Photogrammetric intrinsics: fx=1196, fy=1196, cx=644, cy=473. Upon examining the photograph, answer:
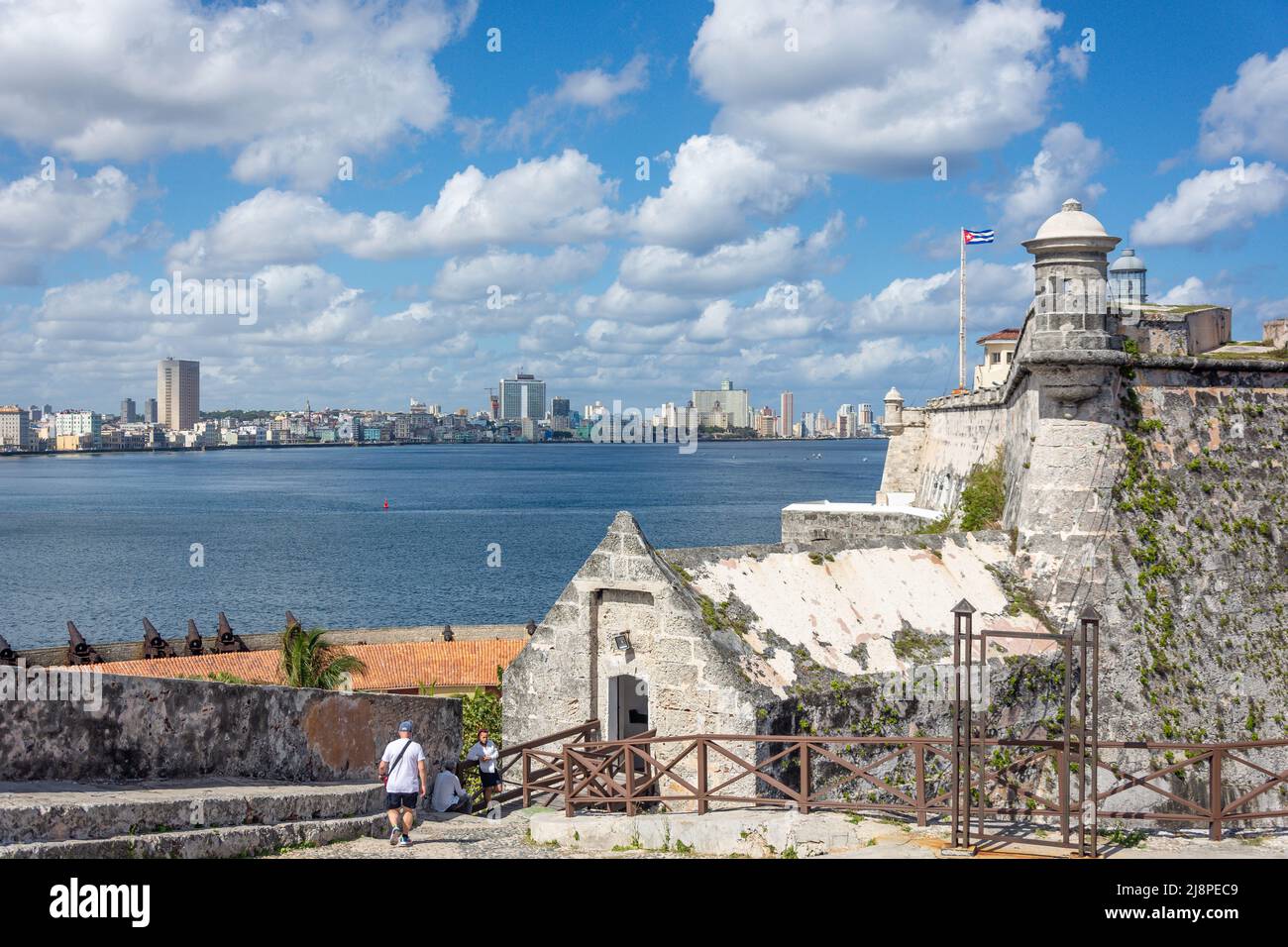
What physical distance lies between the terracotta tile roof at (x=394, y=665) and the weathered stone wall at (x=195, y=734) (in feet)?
86.7

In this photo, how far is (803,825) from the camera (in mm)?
9516

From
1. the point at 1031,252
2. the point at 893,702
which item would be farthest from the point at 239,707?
the point at 1031,252

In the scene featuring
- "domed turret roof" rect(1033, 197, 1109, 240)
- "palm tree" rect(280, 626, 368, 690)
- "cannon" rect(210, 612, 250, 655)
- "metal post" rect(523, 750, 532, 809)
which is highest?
"domed turret roof" rect(1033, 197, 1109, 240)

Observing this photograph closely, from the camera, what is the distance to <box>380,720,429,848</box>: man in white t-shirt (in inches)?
366

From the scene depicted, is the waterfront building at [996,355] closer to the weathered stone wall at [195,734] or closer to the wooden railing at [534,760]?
the wooden railing at [534,760]

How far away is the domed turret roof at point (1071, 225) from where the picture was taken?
53.8ft


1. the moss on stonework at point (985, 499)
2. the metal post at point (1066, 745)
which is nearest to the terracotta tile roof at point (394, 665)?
the moss on stonework at point (985, 499)

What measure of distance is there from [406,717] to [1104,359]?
1072cm

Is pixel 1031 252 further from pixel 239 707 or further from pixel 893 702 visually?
pixel 239 707

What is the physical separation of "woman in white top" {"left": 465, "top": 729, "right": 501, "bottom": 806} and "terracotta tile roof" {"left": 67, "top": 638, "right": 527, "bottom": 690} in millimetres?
23851

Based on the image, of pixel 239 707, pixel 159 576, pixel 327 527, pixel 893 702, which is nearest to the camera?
pixel 239 707

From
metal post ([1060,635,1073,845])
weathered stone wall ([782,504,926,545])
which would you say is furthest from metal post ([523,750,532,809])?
weathered stone wall ([782,504,926,545])

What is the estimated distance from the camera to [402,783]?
953 centimetres

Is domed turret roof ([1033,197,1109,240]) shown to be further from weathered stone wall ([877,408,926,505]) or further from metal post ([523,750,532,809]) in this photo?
weathered stone wall ([877,408,926,505])
